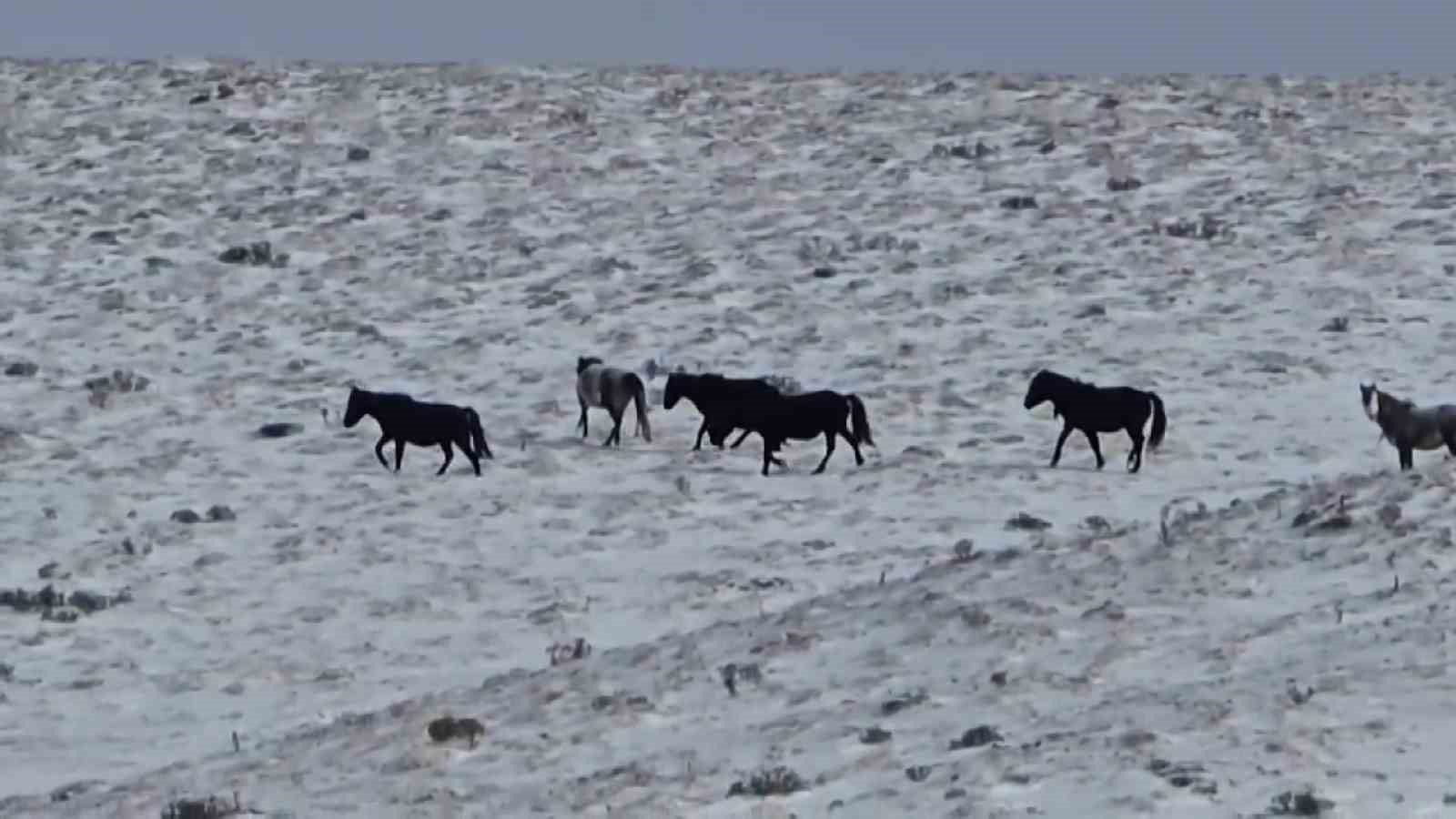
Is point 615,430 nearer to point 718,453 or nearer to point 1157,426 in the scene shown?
point 718,453

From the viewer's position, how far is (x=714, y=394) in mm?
21531

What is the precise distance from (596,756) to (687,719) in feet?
2.20

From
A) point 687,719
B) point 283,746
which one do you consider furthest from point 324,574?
point 687,719

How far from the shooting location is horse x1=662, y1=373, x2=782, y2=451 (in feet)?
69.7

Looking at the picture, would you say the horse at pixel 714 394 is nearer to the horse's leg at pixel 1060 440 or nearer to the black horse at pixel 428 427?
the black horse at pixel 428 427

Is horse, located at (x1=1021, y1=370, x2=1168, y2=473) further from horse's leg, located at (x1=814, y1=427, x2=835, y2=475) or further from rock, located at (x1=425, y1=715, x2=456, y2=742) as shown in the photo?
rock, located at (x1=425, y1=715, x2=456, y2=742)

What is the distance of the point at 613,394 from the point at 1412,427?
277 inches

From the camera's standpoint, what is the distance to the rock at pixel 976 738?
10547 millimetres

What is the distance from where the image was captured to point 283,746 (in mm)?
12539

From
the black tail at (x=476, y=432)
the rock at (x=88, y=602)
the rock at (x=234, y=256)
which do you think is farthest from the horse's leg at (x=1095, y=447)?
the rock at (x=234, y=256)

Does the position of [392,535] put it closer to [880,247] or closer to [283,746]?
[283,746]

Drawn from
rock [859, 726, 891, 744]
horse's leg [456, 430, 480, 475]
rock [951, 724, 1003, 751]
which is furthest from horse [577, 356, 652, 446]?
rock [951, 724, 1003, 751]

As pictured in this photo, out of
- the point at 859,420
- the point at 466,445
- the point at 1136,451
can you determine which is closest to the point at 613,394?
the point at 466,445

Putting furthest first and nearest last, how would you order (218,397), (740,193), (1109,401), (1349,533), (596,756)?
(740,193) → (218,397) → (1109,401) → (1349,533) → (596,756)
